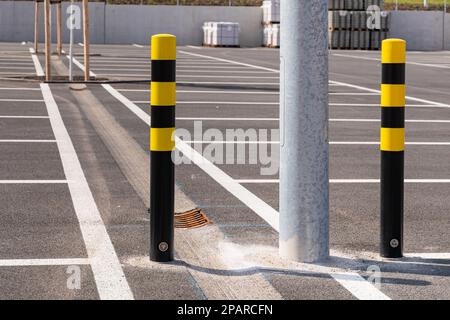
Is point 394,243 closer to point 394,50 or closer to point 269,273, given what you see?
point 269,273

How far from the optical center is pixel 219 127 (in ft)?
42.5

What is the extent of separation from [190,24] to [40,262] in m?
48.2

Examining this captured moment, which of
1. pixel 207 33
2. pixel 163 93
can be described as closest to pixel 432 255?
pixel 163 93

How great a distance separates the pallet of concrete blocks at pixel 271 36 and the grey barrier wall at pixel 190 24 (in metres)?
1.92

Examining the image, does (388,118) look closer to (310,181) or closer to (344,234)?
(310,181)

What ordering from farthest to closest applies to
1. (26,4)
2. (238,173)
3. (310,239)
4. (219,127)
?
(26,4), (219,127), (238,173), (310,239)

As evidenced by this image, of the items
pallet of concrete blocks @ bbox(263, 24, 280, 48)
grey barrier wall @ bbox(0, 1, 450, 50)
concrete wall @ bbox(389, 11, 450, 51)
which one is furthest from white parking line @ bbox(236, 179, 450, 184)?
concrete wall @ bbox(389, 11, 450, 51)

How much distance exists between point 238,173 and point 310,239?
363 cm

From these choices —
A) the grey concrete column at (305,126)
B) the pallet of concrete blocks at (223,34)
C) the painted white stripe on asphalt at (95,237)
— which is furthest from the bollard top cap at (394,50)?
the pallet of concrete blocks at (223,34)

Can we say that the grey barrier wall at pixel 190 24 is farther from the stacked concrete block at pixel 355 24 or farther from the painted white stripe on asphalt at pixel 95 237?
the painted white stripe on asphalt at pixel 95 237

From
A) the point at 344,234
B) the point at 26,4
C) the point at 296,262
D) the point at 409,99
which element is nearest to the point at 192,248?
the point at 296,262

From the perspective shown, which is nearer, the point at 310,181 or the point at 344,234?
the point at 310,181

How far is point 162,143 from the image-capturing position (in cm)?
568

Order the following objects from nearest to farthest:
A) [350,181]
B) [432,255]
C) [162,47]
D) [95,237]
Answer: [162,47], [432,255], [95,237], [350,181]
